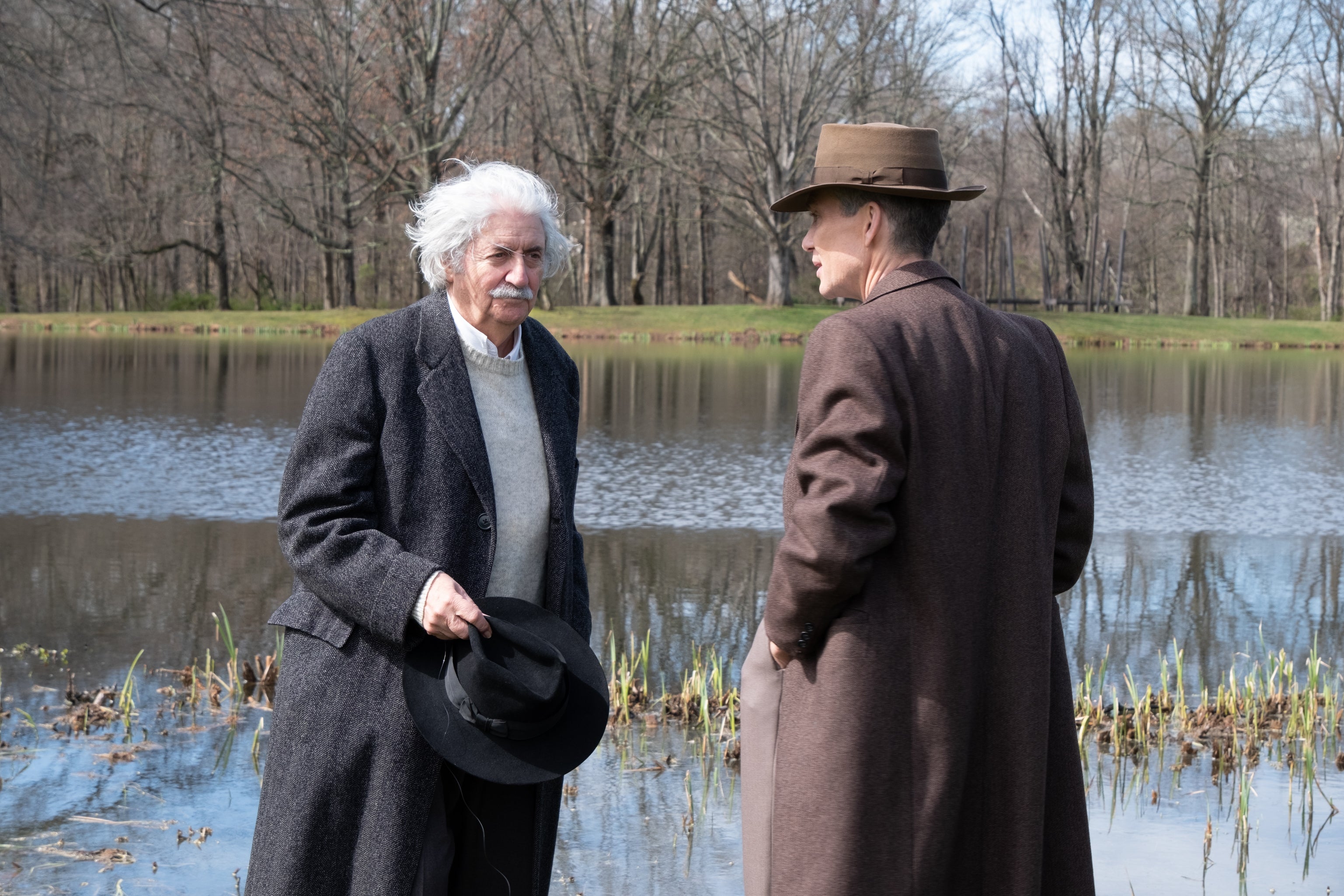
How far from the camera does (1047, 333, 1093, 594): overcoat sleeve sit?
270cm

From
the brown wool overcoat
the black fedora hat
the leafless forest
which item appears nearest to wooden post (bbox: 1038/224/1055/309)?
the leafless forest

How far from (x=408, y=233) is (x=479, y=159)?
36782 millimetres

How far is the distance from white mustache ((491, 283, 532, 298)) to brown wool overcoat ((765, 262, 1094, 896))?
72 centimetres

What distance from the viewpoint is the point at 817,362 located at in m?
2.46

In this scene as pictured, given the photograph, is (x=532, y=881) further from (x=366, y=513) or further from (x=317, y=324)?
(x=317, y=324)

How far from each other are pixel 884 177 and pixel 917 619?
2.61 feet

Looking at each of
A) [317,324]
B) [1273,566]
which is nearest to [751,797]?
[1273,566]

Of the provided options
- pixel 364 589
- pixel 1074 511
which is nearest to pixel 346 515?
pixel 364 589

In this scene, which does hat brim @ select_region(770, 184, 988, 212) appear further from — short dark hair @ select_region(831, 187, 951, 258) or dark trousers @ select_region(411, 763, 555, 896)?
dark trousers @ select_region(411, 763, 555, 896)

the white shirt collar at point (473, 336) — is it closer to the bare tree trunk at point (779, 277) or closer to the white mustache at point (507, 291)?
the white mustache at point (507, 291)

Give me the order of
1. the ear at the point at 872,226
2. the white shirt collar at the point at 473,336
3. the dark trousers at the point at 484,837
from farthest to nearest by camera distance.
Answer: the white shirt collar at the point at 473,336, the dark trousers at the point at 484,837, the ear at the point at 872,226

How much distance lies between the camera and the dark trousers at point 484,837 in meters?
2.87

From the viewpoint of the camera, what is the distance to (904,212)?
Answer: 2654 mm

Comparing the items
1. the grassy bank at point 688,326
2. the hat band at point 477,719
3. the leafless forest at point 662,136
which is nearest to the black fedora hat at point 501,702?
the hat band at point 477,719
